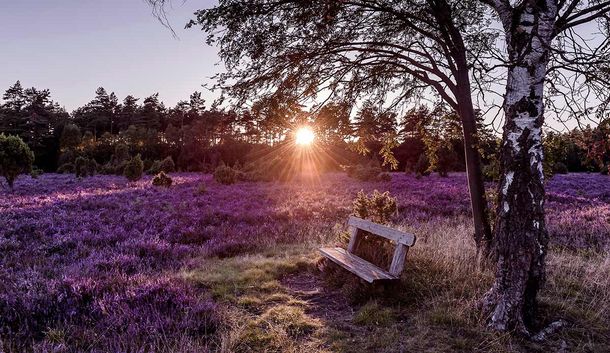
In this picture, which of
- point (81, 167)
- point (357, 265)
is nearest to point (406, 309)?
point (357, 265)

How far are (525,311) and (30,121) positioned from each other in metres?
89.2

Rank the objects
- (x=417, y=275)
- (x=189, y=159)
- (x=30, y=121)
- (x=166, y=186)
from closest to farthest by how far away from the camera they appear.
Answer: (x=417, y=275), (x=166, y=186), (x=189, y=159), (x=30, y=121)

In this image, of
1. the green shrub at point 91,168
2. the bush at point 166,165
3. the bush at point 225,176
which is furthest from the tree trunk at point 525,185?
the bush at point 166,165

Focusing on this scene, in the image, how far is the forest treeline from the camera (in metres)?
7.17

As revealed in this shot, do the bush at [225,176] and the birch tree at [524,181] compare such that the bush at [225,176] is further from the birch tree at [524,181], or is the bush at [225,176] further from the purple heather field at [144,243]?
the birch tree at [524,181]

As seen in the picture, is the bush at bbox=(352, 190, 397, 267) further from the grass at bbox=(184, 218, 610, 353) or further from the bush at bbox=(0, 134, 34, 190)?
the bush at bbox=(0, 134, 34, 190)

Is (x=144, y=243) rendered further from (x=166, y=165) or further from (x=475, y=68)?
(x=166, y=165)

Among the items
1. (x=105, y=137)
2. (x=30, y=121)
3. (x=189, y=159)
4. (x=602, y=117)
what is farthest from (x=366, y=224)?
(x=30, y=121)

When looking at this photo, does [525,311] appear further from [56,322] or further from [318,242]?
[318,242]

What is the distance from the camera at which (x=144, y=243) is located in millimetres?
10148

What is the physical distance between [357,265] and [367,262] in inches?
16.3

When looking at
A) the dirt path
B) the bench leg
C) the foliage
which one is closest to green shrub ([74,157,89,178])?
the foliage

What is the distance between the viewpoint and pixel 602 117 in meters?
5.64

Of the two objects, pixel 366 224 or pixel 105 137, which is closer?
pixel 366 224
